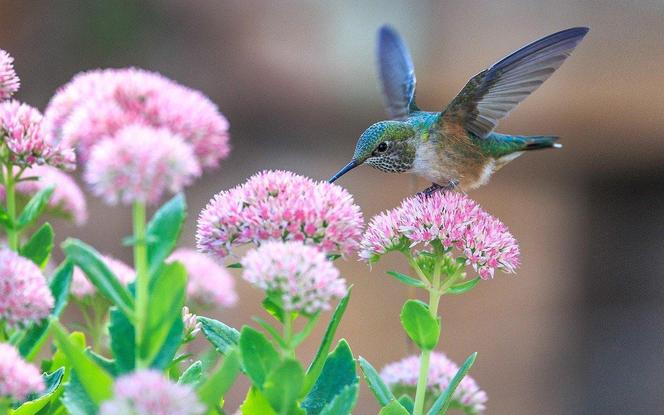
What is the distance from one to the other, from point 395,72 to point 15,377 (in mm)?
1107

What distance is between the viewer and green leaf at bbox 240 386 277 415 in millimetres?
845

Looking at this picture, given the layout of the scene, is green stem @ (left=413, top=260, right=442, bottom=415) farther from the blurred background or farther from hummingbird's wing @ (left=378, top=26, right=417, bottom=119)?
the blurred background

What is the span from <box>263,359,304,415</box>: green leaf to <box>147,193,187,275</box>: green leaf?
0.43 feet

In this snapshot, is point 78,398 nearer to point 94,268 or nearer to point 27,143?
point 94,268

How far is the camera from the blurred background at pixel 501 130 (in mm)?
3158

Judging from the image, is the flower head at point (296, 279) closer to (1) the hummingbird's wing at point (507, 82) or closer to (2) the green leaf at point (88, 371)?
(2) the green leaf at point (88, 371)

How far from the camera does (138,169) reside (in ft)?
2.27

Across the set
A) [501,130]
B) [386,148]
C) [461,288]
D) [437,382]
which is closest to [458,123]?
[386,148]

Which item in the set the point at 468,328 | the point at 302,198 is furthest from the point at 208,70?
the point at 302,198

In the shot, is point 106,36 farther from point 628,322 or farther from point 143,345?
point 143,345

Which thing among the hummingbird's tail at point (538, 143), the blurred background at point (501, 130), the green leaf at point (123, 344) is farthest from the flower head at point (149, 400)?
the blurred background at point (501, 130)

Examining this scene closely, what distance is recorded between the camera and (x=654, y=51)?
3.10 metres

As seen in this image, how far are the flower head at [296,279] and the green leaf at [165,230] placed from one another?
75mm

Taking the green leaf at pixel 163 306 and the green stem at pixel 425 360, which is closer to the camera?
the green leaf at pixel 163 306
